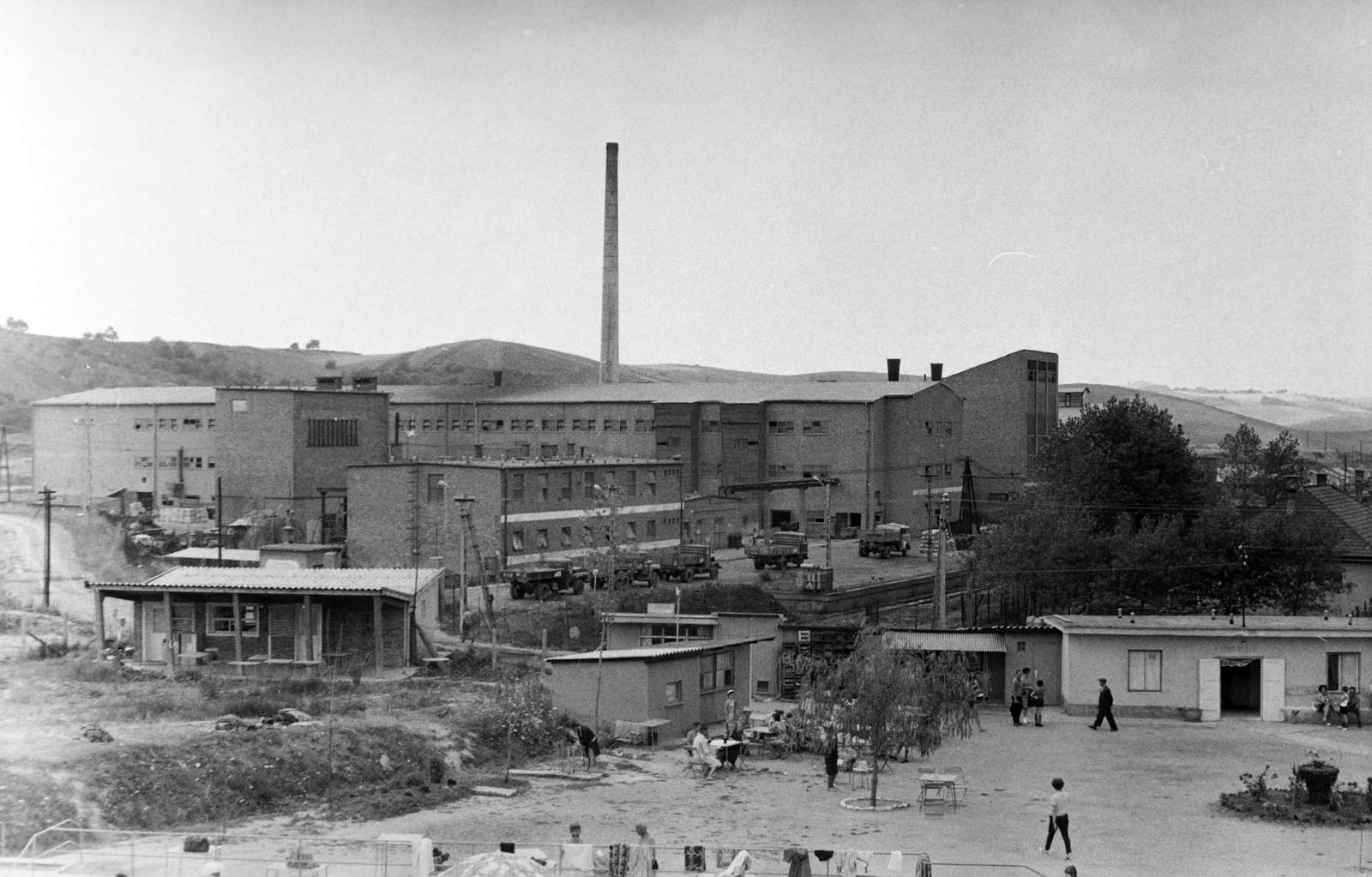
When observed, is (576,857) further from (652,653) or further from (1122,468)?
(1122,468)

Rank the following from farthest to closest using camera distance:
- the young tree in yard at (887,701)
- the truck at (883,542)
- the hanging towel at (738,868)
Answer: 1. the truck at (883,542)
2. the young tree in yard at (887,701)
3. the hanging towel at (738,868)

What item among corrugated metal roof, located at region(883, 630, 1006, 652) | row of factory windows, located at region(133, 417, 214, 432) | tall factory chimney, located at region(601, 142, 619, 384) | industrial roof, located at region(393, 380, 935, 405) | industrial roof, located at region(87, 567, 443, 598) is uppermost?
tall factory chimney, located at region(601, 142, 619, 384)

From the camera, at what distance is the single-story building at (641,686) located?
82.4ft

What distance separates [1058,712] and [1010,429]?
42.4 meters

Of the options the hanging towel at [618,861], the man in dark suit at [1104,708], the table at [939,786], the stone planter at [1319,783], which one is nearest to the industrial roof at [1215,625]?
the man in dark suit at [1104,708]

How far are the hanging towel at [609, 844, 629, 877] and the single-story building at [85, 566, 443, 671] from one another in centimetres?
1388

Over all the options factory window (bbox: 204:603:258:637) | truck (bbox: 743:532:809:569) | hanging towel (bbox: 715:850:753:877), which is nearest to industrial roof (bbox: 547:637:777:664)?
factory window (bbox: 204:603:258:637)

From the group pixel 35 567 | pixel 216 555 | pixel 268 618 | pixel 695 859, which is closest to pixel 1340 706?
pixel 695 859

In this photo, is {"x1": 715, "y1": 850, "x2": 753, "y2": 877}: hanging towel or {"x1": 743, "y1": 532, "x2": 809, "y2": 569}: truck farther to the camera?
{"x1": 743, "y1": 532, "x2": 809, "y2": 569}: truck

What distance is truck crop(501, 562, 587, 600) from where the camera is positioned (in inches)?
1590

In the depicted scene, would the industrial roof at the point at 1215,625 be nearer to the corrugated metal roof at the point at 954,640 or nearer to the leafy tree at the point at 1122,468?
the corrugated metal roof at the point at 954,640

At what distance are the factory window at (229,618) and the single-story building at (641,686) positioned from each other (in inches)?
264

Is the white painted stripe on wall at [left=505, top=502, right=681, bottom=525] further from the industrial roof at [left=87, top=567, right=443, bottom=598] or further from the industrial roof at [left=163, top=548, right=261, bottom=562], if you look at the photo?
the industrial roof at [left=87, top=567, right=443, bottom=598]

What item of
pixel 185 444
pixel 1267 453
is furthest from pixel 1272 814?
pixel 1267 453
